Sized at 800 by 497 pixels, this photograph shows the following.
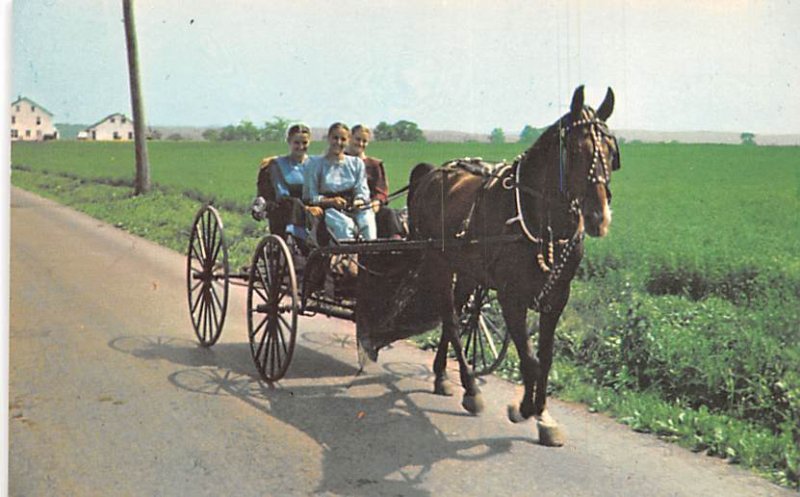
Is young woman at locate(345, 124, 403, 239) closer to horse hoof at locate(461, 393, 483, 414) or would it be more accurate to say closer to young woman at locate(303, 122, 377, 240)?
young woman at locate(303, 122, 377, 240)

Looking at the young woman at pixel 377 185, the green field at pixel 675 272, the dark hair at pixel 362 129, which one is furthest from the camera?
the young woman at pixel 377 185

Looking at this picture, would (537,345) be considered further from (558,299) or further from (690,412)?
(690,412)

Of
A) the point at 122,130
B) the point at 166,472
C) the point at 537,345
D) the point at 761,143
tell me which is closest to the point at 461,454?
the point at 537,345

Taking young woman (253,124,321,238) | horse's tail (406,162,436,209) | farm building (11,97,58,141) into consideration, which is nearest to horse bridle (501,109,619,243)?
horse's tail (406,162,436,209)

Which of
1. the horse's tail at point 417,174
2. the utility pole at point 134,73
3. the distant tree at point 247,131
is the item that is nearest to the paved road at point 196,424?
the utility pole at point 134,73

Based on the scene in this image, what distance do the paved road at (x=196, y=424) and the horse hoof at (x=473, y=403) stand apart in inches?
1.9

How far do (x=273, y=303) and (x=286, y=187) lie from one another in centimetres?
82

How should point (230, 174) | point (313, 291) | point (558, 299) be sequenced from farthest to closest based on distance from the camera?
point (313, 291)
point (230, 174)
point (558, 299)

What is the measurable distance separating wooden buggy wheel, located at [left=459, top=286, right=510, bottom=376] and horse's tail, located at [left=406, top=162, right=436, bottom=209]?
2.30 ft

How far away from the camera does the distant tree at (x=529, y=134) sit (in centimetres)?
413

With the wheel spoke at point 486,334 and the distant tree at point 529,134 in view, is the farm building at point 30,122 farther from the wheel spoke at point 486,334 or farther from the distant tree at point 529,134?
the wheel spoke at point 486,334

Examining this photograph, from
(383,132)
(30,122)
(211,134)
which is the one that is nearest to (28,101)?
(30,122)

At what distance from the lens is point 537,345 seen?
4754mm

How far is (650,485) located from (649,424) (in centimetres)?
52
